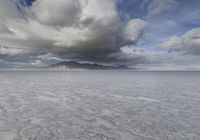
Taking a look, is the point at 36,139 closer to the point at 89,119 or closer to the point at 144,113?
the point at 89,119

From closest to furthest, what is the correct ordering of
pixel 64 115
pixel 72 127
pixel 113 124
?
pixel 72 127 → pixel 113 124 → pixel 64 115

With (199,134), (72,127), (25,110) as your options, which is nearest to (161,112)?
(199,134)

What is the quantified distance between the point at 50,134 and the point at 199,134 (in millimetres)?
7234

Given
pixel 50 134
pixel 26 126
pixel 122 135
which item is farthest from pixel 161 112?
pixel 26 126

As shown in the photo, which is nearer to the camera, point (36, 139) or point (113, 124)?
point (36, 139)

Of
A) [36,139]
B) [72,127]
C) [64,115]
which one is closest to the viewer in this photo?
[36,139]

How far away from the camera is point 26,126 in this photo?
8141mm

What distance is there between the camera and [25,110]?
1137 centimetres

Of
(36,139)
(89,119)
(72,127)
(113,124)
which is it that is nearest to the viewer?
(36,139)

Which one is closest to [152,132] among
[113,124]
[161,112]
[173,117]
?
[113,124]

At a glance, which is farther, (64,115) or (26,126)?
(64,115)

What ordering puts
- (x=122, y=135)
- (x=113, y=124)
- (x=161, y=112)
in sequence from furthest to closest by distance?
1. (x=161, y=112)
2. (x=113, y=124)
3. (x=122, y=135)

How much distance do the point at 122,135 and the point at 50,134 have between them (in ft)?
11.4

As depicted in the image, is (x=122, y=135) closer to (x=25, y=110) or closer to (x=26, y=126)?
(x=26, y=126)
